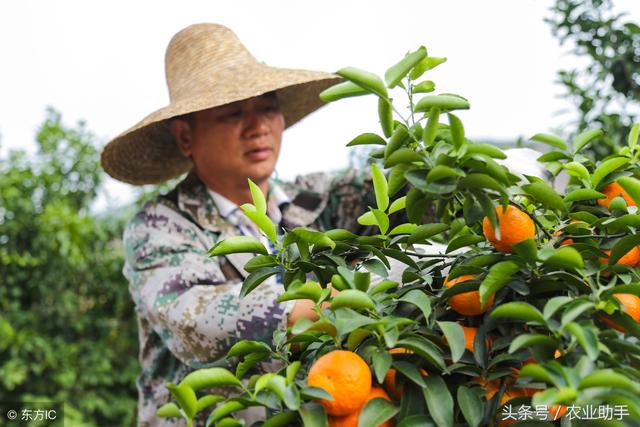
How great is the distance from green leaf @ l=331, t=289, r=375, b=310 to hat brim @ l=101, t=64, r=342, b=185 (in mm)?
980

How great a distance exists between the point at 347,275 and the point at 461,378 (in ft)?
0.40

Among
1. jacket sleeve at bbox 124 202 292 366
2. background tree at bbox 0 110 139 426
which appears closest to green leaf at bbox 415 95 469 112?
jacket sleeve at bbox 124 202 292 366

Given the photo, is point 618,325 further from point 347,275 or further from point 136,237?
point 136,237

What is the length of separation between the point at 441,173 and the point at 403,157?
4 cm

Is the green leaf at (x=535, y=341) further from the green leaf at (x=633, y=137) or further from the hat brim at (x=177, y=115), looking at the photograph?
the hat brim at (x=177, y=115)

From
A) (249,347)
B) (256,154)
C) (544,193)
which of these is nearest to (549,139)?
(544,193)

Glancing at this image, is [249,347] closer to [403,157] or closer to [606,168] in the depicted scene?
[403,157]

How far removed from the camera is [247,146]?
158 centimetres

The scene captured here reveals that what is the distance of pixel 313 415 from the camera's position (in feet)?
1.71

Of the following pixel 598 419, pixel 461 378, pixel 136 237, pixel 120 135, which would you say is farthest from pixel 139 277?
pixel 598 419

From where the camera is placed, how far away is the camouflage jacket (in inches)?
47.1

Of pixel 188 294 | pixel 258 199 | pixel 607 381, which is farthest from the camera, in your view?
pixel 188 294

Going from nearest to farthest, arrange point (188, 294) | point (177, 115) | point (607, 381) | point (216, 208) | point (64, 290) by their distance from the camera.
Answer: point (607, 381) < point (188, 294) < point (177, 115) < point (216, 208) < point (64, 290)

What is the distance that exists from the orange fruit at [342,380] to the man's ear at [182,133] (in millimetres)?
1219
